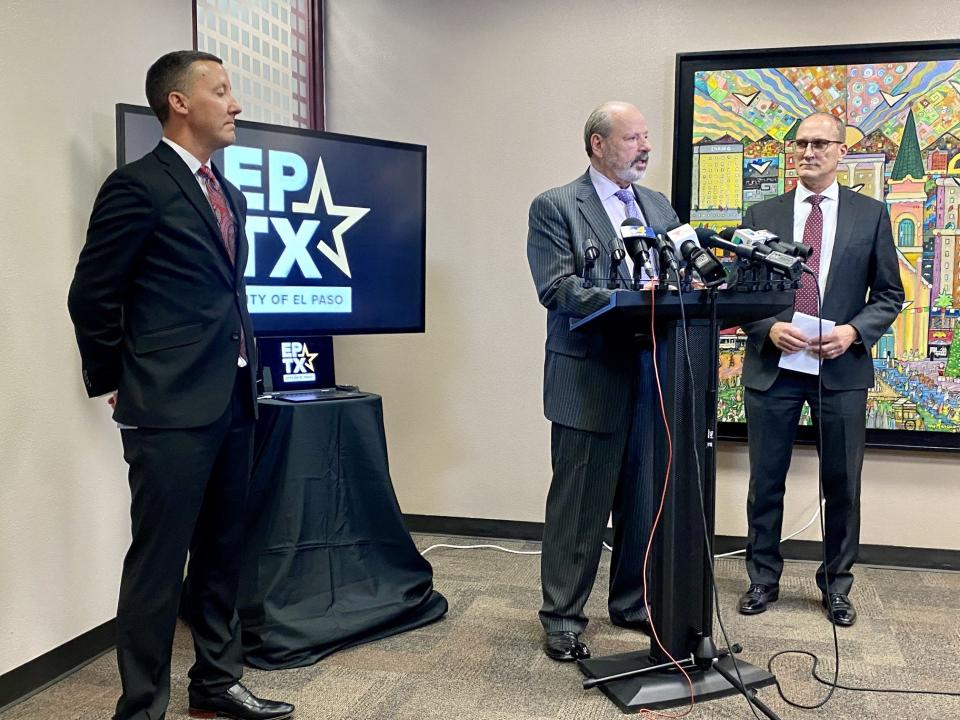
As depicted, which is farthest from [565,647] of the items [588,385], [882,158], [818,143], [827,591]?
[882,158]

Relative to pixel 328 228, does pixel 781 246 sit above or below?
below

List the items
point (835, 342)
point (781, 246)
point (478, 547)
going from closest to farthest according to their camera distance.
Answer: point (781, 246) → point (835, 342) → point (478, 547)

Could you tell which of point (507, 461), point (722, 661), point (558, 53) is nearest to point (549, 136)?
point (558, 53)

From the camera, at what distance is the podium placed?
2.25 meters

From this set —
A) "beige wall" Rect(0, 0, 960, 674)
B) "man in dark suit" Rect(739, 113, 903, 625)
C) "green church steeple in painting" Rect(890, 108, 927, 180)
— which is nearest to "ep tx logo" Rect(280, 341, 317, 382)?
"beige wall" Rect(0, 0, 960, 674)

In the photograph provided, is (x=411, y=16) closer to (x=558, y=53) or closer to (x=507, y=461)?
(x=558, y=53)

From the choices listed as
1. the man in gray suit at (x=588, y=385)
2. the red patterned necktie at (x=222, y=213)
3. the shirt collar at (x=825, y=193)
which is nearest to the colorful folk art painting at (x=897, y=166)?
the shirt collar at (x=825, y=193)

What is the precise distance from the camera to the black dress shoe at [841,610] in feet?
9.75

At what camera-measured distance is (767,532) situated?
125 inches

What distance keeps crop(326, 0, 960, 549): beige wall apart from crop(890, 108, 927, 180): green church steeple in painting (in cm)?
55

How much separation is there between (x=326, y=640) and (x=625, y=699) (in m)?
0.93

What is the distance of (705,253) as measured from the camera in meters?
2.09

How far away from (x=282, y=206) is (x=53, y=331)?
852 mm

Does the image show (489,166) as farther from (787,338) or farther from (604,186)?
(787,338)
